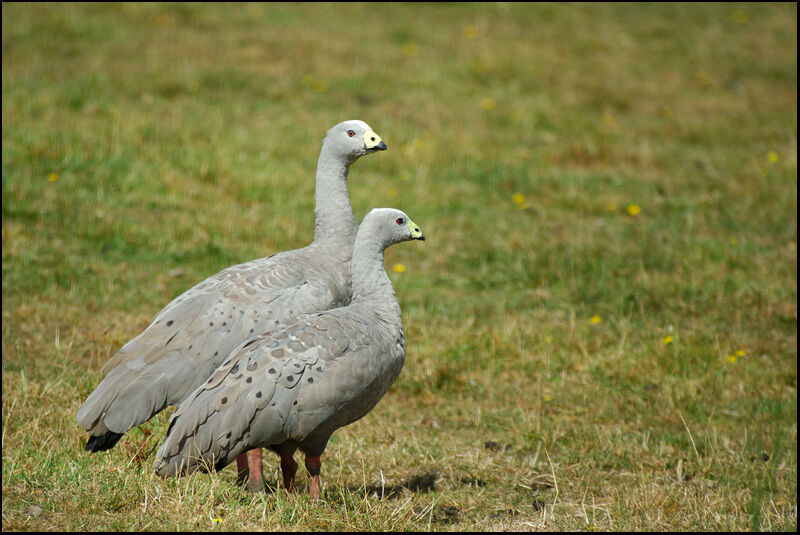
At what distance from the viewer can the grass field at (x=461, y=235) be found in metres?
6.16

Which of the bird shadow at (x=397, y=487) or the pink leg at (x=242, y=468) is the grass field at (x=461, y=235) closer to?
the bird shadow at (x=397, y=487)

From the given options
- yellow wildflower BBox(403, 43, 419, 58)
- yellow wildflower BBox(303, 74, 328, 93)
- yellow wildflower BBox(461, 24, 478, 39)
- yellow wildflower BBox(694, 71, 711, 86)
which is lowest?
yellow wildflower BBox(694, 71, 711, 86)

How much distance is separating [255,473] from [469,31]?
466 inches

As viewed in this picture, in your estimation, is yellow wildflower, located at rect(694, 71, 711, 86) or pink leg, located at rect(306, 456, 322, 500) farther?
yellow wildflower, located at rect(694, 71, 711, 86)

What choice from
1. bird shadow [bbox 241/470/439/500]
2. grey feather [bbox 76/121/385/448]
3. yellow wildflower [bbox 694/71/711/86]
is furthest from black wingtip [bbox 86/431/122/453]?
yellow wildflower [bbox 694/71/711/86]

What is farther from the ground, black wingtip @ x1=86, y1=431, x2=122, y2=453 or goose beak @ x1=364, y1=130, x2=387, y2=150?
goose beak @ x1=364, y1=130, x2=387, y2=150

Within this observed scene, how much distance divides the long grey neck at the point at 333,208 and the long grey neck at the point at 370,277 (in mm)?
766

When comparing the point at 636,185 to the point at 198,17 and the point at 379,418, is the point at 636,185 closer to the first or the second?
the point at 379,418

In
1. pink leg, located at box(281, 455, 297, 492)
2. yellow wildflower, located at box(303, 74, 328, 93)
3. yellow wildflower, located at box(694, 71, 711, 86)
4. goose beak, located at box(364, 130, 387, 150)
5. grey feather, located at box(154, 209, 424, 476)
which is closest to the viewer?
grey feather, located at box(154, 209, 424, 476)

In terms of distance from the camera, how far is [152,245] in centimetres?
975

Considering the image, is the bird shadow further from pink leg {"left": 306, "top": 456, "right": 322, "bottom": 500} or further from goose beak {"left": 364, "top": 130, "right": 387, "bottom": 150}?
goose beak {"left": 364, "top": 130, "right": 387, "bottom": 150}

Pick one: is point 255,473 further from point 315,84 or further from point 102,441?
point 315,84

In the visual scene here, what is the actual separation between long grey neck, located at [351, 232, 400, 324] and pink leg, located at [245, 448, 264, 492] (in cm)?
109

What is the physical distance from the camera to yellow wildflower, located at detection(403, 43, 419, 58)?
596 inches
